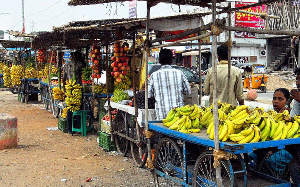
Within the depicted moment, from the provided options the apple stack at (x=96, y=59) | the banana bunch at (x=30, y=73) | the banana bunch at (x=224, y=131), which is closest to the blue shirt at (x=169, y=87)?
the banana bunch at (x=224, y=131)

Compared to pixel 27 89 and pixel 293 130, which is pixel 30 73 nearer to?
pixel 27 89

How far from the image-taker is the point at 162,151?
5.21 meters

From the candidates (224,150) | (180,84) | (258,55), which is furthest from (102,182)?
(258,55)

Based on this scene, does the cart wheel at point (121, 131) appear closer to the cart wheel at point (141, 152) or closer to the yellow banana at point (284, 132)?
the cart wheel at point (141, 152)

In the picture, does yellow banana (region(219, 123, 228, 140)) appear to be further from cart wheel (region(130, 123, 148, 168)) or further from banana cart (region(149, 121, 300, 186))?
cart wheel (region(130, 123, 148, 168))

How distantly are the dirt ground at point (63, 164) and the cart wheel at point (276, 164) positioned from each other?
2.06 metres

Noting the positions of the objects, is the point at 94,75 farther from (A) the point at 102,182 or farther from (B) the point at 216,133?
(B) the point at 216,133

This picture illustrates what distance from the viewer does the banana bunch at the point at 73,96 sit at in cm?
943

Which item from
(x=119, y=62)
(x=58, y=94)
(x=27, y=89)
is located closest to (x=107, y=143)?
(x=119, y=62)

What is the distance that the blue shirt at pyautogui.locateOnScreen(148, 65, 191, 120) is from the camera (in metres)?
5.54

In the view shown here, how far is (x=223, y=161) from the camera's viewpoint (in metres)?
3.66

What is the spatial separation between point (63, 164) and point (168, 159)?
2.95 metres

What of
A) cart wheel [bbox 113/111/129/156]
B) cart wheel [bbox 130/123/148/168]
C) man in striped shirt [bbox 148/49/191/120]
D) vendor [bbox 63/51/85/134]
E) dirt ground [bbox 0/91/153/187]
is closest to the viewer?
man in striped shirt [bbox 148/49/191/120]

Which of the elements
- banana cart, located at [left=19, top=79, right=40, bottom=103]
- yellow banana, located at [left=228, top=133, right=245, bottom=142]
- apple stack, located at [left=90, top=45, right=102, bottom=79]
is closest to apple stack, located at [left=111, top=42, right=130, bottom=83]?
apple stack, located at [left=90, top=45, right=102, bottom=79]
